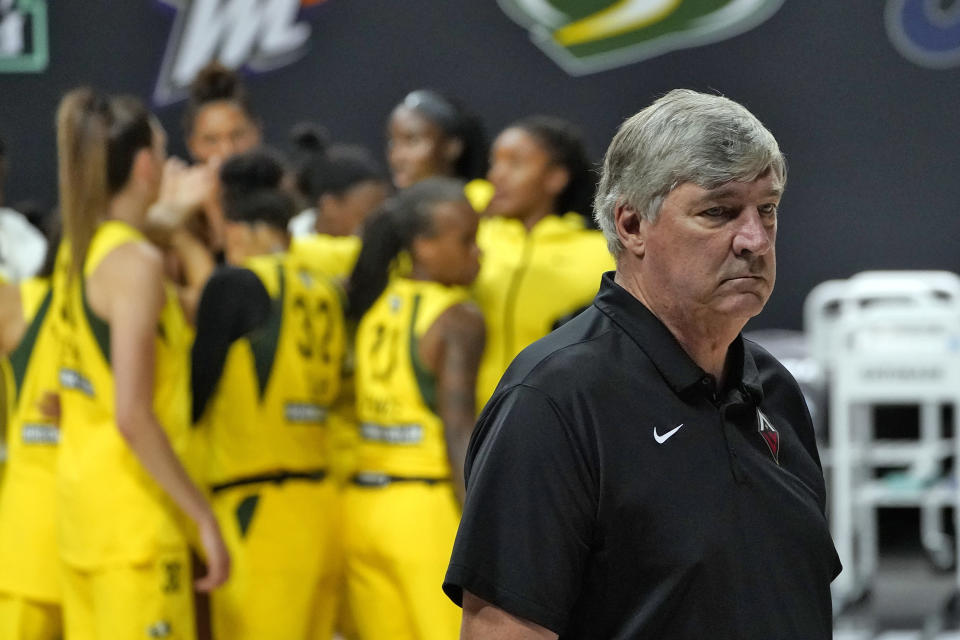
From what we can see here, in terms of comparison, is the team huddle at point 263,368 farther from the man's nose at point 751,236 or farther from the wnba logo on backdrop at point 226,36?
the wnba logo on backdrop at point 226,36

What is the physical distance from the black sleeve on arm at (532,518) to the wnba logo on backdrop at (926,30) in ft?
19.4

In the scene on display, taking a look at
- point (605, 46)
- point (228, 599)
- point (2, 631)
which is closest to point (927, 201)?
point (605, 46)

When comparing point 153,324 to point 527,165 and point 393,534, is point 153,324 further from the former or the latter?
point 527,165

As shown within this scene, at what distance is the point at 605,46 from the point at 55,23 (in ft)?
8.62

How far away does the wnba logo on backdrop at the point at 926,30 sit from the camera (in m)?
6.78

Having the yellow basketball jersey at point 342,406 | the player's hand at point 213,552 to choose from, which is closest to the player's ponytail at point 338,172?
the yellow basketball jersey at point 342,406

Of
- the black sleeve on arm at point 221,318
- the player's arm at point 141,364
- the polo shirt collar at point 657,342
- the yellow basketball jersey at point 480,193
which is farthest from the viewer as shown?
the yellow basketball jersey at point 480,193

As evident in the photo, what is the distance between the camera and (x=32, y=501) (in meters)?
3.12

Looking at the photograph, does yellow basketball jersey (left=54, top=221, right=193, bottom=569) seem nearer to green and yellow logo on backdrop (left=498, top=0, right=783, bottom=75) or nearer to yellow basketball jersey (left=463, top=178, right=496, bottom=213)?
yellow basketball jersey (left=463, top=178, right=496, bottom=213)

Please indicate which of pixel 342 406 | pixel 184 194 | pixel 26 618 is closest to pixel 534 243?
pixel 342 406

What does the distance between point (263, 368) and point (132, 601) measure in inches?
32.4

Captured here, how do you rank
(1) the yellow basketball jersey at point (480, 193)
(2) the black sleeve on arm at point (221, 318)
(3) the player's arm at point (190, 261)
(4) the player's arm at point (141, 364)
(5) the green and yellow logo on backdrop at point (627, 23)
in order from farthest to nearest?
(5) the green and yellow logo on backdrop at point (627, 23)
(1) the yellow basketball jersey at point (480, 193)
(3) the player's arm at point (190, 261)
(2) the black sleeve on arm at point (221, 318)
(4) the player's arm at point (141, 364)

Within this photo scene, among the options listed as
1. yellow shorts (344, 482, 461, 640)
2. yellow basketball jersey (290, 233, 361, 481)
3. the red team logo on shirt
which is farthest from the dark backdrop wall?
the red team logo on shirt

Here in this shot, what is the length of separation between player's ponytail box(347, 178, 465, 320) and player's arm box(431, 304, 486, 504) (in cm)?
28
